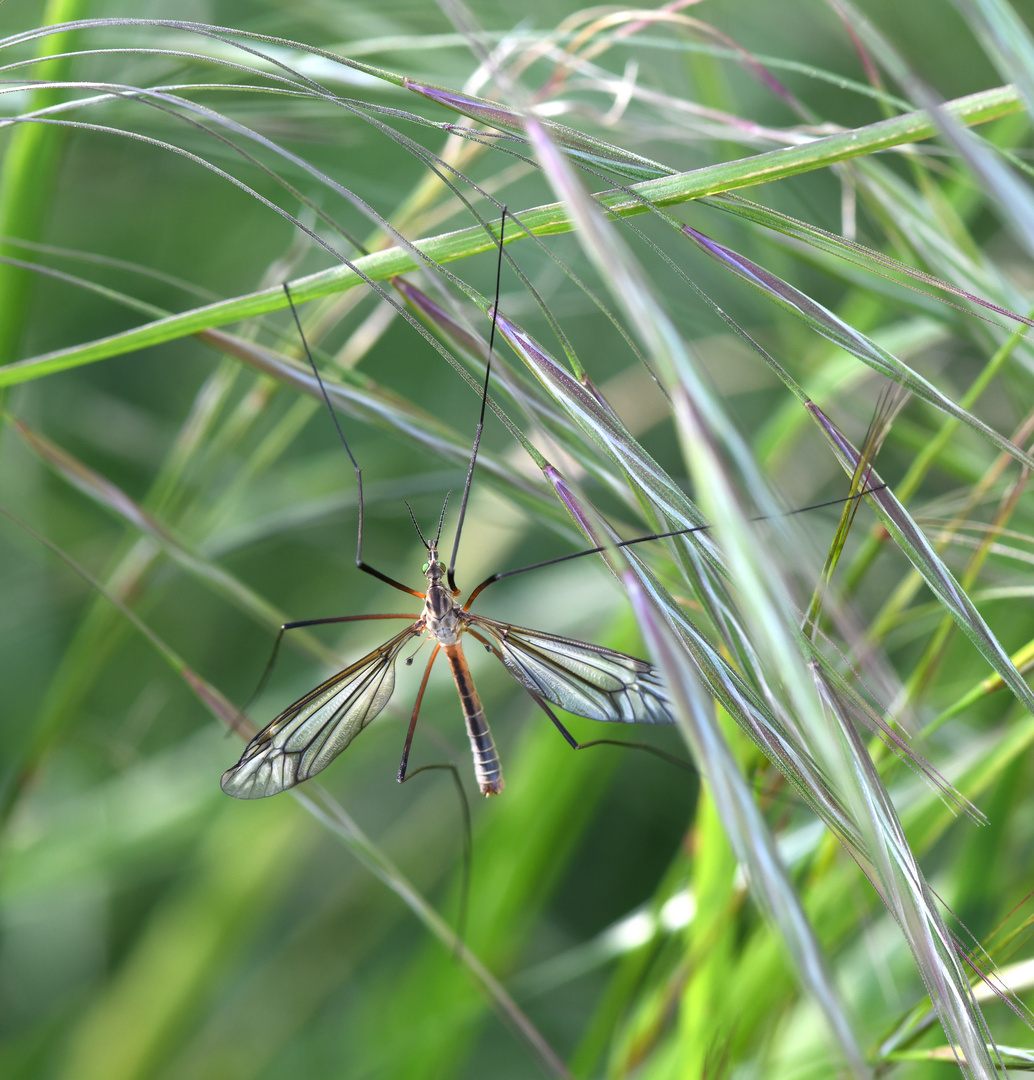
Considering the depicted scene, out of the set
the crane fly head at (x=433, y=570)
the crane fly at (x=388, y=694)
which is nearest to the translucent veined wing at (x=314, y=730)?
the crane fly at (x=388, y=694)

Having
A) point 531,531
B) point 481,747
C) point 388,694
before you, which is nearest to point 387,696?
point 388,694

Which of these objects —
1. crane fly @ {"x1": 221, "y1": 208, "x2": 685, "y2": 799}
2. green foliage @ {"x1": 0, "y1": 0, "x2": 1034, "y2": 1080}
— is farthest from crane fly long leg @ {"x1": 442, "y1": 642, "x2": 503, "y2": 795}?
green foliage @ {"x1": 0, "y1": 0, "x2": 1034, "y2": 1080}

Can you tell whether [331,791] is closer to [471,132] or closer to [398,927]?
[398,927]

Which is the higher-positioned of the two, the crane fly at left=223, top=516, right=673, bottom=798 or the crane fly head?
the crane fly head

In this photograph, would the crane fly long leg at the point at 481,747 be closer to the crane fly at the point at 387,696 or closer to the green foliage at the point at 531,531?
the crane fly at the point at 387,696

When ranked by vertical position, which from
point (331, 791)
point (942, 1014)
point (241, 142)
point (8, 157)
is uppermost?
point (241, 142)

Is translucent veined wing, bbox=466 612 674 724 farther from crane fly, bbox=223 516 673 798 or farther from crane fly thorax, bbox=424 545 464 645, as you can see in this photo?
crane fly thorax, bbox=424 545 464 645

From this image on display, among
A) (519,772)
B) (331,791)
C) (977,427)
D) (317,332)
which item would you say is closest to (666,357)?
(977,427)
